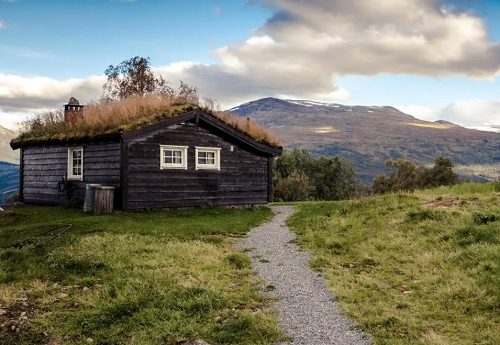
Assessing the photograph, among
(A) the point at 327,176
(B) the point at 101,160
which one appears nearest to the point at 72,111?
(B) the point at 101,160

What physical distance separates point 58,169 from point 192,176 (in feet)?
26.2

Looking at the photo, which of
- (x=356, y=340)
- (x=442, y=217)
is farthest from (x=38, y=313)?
(x=442, y=217)

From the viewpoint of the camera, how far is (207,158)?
23812 millimetres

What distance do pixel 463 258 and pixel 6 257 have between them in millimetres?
12455

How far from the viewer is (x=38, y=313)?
27.3ft

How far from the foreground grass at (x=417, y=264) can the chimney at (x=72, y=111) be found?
14.6 m

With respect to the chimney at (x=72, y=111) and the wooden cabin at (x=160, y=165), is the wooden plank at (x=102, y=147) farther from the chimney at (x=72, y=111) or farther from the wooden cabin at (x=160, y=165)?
the chimney at (x=72, y=111)

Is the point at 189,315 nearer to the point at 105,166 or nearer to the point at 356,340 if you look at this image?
the point at 356,340

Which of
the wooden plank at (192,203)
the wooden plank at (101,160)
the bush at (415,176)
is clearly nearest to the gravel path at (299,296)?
the wooden plank at (192,203)

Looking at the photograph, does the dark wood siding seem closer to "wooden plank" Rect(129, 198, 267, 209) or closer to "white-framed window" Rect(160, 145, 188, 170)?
"wooden plank" Rect(129, 198, 267, 209)

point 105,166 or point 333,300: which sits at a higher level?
point 105,166

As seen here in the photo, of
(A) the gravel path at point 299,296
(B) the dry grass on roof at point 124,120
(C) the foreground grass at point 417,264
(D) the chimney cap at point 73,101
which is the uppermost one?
(D) the chimney cap at point 73,101

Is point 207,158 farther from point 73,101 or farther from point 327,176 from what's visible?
point 327,176

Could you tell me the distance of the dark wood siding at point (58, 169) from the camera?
836 inches
